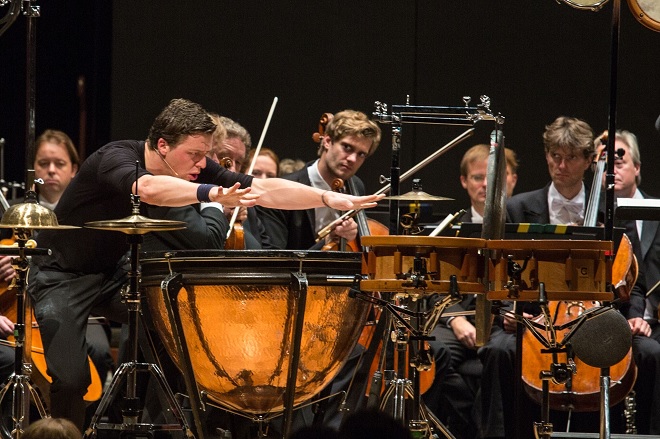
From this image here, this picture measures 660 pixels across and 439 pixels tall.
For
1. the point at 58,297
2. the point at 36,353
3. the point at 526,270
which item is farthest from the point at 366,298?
the point at 36,353

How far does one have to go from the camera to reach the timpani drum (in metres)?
3.59

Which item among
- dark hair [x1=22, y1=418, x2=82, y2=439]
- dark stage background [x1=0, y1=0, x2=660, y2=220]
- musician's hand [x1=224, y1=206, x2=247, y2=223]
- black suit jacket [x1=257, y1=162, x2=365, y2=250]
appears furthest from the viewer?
dark stage background [x1=0, y1=0, x2=660, y2=220]

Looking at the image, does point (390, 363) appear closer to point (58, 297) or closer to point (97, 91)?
point (58, 297)

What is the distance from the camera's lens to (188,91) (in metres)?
7.33

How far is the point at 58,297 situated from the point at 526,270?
1977 millimetres

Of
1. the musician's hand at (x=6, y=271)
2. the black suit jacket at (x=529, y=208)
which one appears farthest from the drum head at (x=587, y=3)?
the musician's hand at (x=6, y=271)

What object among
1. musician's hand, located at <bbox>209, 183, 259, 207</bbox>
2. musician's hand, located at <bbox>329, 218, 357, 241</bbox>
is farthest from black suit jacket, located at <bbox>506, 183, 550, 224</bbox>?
musician's hand, located at <bbox>209, 183, 259, 207</bbox>

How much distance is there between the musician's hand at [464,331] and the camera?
552cm

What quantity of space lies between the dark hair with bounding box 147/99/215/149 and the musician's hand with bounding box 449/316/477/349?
5.97 ft

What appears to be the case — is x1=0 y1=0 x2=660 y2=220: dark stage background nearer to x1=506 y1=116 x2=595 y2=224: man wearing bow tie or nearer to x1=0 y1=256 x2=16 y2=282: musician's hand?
x1=506 y1=116 x2=595 y2=224: man wearing bow tie

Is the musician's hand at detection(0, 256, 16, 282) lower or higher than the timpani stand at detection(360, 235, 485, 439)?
lower

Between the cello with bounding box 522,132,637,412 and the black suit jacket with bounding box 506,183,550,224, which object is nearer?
the cello with bounding box 522,132,637,412

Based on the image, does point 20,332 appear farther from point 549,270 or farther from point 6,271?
point 549,270

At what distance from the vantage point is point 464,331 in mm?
5539
